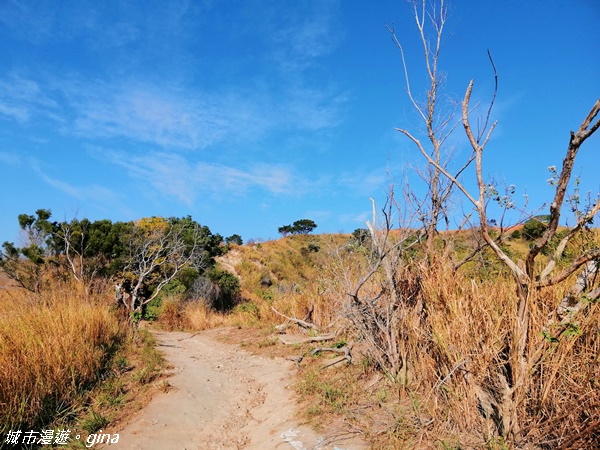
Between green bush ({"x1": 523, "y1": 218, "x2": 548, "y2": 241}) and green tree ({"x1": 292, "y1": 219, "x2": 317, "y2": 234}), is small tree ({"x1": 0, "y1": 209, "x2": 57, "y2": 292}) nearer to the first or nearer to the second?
green bush ({"x1": 523, "y1": 218, "x2": 548, "y2": 241})

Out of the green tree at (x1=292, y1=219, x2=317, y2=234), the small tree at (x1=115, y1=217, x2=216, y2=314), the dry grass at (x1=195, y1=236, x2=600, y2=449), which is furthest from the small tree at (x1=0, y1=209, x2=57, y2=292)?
the green tree at (x1=292, y1=219, x2=317, y2=234)

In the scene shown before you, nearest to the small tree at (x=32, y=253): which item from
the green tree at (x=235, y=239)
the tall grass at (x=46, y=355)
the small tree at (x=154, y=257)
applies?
the small tree at (x=154, y=257)

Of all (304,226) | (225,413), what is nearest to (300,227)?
(304,226)

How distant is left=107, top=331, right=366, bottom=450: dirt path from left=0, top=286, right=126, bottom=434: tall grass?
98cm

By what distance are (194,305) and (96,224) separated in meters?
4.90

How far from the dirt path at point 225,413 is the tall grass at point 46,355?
0.98 meters

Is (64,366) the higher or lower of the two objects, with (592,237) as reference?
lower

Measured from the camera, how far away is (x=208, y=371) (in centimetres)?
728

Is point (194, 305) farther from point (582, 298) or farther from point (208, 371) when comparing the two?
point (582, 298)

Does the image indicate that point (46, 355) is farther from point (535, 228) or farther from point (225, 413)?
point (535, 228)

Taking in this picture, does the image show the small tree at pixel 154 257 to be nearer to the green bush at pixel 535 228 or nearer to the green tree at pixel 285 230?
the green bush at pixel 535 228

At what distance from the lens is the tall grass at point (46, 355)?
13.6ft

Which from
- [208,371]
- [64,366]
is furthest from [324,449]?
[208,371]

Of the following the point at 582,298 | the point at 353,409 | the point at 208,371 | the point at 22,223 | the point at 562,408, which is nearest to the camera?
the point at 582,298
